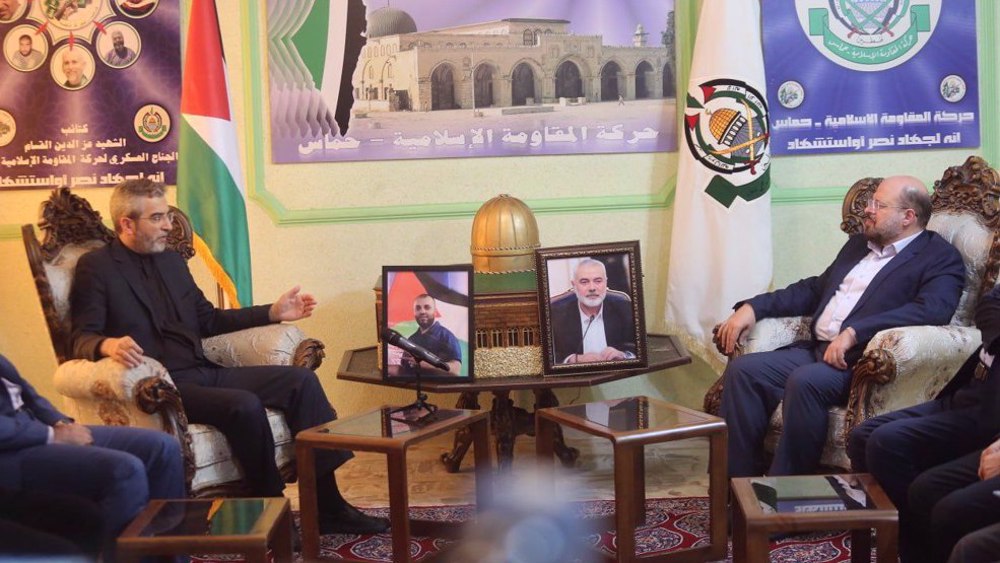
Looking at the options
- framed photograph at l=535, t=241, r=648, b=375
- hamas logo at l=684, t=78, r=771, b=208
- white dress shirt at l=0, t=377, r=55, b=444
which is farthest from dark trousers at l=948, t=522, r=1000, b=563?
hamas logo at l=684, t=78, r=771, b=208

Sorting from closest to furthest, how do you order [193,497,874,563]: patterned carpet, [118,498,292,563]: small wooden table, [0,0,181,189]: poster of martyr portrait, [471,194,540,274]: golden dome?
[118,498,292,563]: small wooden table → [193,497,874,563]: patterned carpet → [471,194,540,274]: golden dome → [0,0,181,189]: poster of martyr portrait

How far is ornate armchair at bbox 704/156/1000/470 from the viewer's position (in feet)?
11.4

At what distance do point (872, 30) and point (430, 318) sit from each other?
8.28ft

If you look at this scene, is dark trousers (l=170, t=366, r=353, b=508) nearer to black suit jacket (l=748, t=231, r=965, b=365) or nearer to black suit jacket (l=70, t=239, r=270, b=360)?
black suit jacket (l=70, t=239, r=270, b=360)

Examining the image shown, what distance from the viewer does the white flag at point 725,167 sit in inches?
182

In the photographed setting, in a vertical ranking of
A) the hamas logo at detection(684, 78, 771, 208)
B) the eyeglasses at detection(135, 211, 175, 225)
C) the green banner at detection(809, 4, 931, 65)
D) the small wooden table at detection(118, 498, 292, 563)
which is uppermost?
the green banner at detection(809, 4, 931, 65)

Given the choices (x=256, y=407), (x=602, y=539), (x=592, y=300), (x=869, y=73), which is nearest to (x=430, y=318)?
(x=592, y=300)

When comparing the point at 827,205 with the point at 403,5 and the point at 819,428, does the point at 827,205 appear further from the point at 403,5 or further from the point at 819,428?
the point at 403,5

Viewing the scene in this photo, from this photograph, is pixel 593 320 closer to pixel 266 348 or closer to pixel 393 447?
pixel 393 447

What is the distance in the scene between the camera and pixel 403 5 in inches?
190

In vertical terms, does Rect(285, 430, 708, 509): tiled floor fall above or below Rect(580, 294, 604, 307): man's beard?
below

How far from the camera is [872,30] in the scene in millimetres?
4902

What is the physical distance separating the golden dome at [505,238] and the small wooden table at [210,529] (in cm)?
161

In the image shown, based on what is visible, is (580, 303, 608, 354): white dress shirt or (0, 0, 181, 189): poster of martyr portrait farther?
(0, 0, 181, 189): poster of martyr portrait
